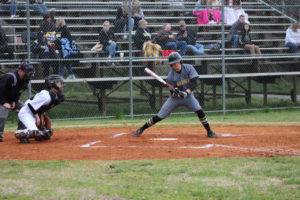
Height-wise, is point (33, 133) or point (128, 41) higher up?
point (128, 41)

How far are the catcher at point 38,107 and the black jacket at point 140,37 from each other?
5623 millimetres

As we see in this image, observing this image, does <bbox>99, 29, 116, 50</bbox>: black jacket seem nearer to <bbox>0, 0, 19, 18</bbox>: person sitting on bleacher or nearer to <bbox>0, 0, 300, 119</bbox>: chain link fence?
<bbox>0, 0, 300, 119</bbox>: chain link fence

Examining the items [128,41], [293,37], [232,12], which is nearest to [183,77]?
[128,41]

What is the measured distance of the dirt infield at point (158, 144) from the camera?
29.9 ft

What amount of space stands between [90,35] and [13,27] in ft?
7.72

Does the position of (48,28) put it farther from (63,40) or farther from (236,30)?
(236,30)

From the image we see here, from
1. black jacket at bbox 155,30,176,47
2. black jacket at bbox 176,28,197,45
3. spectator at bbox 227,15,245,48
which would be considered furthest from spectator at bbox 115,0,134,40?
spectator at bbox 227,15,245,48

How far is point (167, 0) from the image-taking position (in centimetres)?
1789

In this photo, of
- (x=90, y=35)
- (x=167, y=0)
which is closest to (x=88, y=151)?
(x=90, y=35)

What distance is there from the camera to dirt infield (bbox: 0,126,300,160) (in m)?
9.11

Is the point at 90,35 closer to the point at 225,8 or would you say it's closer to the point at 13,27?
the point at 13,27

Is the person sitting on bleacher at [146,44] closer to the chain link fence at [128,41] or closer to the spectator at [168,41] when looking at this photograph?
the chain link fence at [128,41]

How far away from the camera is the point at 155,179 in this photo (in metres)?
7.09

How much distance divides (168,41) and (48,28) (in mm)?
3708
